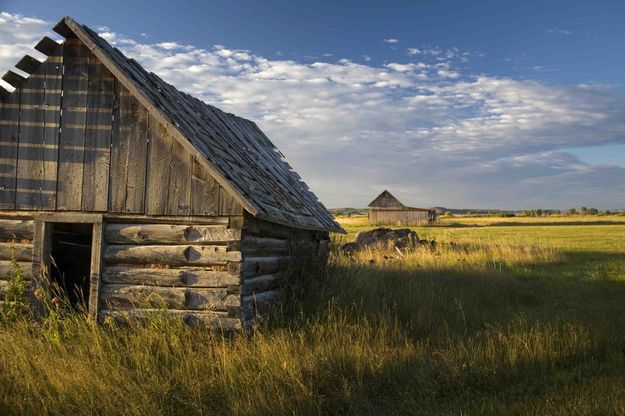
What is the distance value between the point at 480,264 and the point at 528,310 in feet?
20.3

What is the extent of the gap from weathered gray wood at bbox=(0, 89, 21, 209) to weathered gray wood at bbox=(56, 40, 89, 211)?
732mm

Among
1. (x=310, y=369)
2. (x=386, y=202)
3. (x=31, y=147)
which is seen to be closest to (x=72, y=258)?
(x=31, y=147)

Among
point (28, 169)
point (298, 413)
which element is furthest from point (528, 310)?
point (28, 169)

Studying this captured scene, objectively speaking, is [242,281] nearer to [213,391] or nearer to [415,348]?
[213,391]

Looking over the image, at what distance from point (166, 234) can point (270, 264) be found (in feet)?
5.93

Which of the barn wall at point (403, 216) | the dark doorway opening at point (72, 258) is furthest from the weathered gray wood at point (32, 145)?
the barn wall at point (403, 216)

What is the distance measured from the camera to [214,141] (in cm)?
869

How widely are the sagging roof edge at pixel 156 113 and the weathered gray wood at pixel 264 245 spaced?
0.47 metres

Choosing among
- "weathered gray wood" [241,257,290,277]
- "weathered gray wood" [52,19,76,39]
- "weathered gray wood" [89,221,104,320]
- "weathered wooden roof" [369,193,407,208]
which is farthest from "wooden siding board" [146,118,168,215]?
"weathered wooden roof" [369,193,407,208]

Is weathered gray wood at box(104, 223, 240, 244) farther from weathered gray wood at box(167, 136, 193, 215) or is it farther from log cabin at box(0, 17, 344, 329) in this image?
weathered gray wood at box(167, 136, 193, 215)

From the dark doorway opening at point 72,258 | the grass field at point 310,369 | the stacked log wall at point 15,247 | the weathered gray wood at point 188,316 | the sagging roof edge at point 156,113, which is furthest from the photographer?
the dark doorway opening at point 72,258

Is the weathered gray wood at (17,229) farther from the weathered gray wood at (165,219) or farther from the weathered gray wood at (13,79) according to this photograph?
the weathered gray wood at (13,79)

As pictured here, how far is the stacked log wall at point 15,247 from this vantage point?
7.80 m

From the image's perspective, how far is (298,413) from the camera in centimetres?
500
